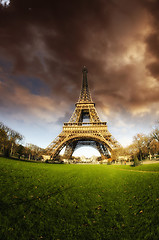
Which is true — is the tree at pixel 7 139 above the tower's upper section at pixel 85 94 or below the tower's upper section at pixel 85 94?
below

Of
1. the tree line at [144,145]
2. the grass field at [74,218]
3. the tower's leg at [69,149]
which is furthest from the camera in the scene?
the tower's leg at [69,149]

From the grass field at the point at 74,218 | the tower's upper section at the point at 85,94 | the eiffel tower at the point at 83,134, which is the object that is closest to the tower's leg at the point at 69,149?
the eiffel tower at the point at 83,134

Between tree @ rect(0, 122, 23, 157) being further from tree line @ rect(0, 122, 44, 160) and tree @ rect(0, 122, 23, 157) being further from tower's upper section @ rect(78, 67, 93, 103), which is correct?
tower's upper section @ rect(78, 67, 93, 103)

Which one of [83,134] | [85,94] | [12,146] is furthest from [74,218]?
[85,94]

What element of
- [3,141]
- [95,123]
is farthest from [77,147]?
[3,141]

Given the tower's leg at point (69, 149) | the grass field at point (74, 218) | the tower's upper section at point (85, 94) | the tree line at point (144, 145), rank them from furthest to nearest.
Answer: the tower's upper section at point (85, 94), the tower's leg at point (69, 149), the tree line at point (144, 145), the grass field at point (74, 218)

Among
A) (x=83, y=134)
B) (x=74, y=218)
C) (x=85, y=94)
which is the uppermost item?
(x=85, y=94)

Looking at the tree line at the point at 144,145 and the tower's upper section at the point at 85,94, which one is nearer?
the tree line at the point at 144,145

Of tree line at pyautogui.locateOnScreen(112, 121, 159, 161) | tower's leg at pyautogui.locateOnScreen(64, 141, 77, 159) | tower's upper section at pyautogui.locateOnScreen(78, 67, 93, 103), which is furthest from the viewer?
tower's upper section at pyautogui.locateOnScreen(78, 67, 93, 103)

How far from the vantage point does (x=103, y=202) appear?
433cm

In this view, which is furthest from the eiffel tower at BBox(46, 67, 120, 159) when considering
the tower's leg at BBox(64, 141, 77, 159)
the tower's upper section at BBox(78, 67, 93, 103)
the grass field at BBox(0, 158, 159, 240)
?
the grass field at BBox(0, 158, 159, 240)

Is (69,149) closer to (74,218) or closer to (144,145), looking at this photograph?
(144,145)

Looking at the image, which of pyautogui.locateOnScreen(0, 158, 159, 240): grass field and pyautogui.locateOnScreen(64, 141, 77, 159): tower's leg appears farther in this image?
pyautogui.locateOnScreen(64, 141, 77, 159): tower's leg

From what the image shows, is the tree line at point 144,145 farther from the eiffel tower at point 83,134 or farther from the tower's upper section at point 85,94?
the tower's upper section at point 85,94
